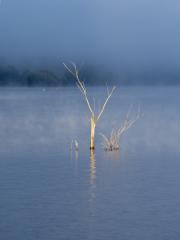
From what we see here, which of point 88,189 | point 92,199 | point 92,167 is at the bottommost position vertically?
point 92,199

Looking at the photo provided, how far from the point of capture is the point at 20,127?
4650 centimetres

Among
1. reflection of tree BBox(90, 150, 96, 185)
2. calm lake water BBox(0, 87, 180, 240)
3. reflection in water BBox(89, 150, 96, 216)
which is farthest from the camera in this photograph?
reflection of tree BBox(90, 150, 96, 185)

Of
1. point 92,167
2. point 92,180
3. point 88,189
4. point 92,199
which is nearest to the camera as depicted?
point 92,199

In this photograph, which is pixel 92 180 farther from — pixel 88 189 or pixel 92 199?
pixel 92 199

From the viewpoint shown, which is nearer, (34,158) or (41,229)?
(41,229)

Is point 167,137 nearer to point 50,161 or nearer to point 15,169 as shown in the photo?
point 50,161

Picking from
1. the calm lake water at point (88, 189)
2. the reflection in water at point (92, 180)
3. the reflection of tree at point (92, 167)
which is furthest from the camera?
the reflection of tree at point (92, 167)

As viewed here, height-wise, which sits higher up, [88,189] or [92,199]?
[88,189]

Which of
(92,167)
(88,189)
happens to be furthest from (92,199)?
(92,167)

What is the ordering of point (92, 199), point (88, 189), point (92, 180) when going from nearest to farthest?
point (92, 199)
point (88, 189)
point (92, 180)

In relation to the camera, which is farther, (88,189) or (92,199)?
(88,189)

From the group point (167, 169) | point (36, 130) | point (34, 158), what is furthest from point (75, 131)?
point (167, 169)

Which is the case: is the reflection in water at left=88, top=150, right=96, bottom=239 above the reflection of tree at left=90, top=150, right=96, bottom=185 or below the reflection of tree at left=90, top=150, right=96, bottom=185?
below

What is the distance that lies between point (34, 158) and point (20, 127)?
16.9 m
